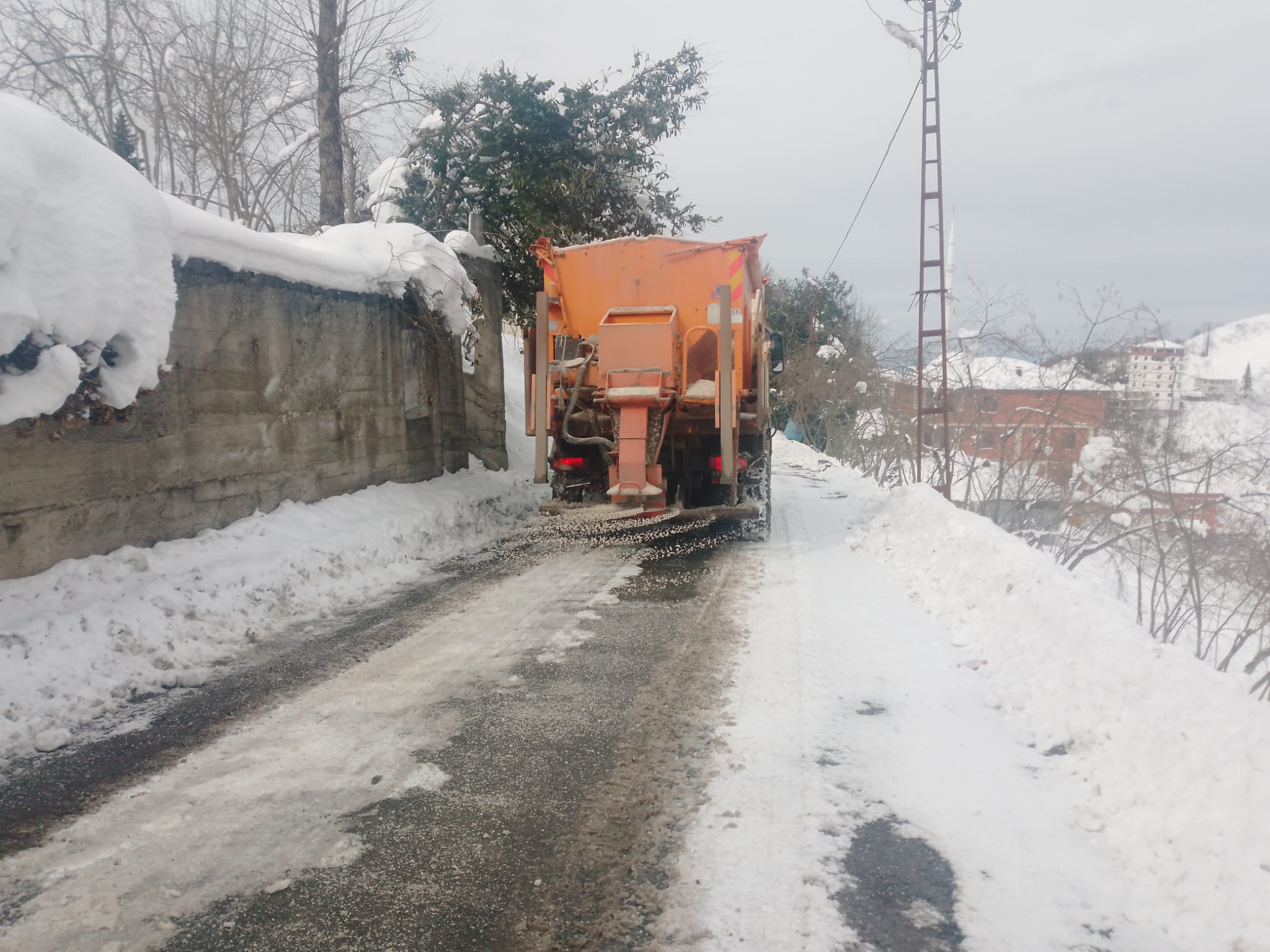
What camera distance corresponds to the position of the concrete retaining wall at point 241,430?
552 centimetres

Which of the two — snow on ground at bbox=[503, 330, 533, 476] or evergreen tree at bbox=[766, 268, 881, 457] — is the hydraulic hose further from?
evergreen tree at bbox=[766, 268, 881, 457]

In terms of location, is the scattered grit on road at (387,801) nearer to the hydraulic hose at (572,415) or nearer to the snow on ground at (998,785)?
the snow on ground at (998,785)

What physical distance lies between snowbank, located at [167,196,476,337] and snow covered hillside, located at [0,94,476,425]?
50mm

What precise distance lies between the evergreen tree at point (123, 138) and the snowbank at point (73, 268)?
15.9 m

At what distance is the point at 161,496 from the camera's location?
6473mm

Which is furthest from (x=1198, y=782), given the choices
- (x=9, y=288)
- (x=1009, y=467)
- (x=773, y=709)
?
(x=1009, y=467)

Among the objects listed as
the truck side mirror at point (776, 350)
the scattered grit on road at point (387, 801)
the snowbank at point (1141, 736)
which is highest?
the truck side mirror at point (776, 350)

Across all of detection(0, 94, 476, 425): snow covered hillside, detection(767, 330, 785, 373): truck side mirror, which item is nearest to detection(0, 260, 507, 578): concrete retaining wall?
detection(0, 94, 476, 425): snow covered hillside

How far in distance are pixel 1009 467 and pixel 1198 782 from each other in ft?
40.1

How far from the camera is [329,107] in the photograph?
13.7m

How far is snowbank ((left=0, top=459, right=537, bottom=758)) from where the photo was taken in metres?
4.44

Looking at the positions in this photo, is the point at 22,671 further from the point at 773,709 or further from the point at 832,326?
the point at 832,326

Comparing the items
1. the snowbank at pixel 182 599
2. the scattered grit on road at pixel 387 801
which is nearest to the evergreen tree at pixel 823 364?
the snowbank at pixel 182 599

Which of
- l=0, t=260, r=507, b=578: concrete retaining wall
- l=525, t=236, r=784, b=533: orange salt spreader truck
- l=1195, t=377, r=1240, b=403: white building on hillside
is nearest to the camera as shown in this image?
l=0, t=260, r=507, b=578: concrete retaining wall
